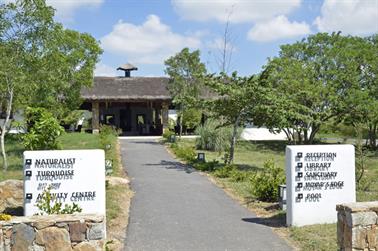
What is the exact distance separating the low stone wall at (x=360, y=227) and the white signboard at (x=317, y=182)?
1.91m

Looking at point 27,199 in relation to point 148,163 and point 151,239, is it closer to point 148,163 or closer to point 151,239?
point 151,239

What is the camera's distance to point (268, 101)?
16.7m

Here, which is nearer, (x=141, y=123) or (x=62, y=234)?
(x=62, y=234)

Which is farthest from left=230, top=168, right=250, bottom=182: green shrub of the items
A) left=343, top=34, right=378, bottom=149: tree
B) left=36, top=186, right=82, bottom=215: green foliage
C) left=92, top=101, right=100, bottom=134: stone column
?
left=92, top=101, right=100, bottom=134: stone column

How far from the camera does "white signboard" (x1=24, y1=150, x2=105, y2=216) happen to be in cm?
834

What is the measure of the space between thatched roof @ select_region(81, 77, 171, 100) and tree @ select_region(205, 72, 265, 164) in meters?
16.9

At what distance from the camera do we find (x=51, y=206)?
8.27m

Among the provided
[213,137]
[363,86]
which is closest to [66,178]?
[213,137]

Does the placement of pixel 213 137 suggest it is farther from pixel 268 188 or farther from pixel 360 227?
pixel 360 227

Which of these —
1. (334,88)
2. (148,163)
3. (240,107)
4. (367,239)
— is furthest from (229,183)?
(334,88)

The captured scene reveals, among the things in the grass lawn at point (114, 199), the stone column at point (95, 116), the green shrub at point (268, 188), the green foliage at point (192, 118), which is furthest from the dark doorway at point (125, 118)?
the green shrub at point (268, 188)

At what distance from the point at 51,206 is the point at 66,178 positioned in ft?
1.81

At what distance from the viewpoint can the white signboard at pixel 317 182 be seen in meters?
8.60

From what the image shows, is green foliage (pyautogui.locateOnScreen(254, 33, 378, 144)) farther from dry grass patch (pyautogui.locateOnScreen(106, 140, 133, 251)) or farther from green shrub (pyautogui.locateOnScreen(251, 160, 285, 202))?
dry grass patch (pyautogui.locateOnScreen(106, 140, 133, 251))
